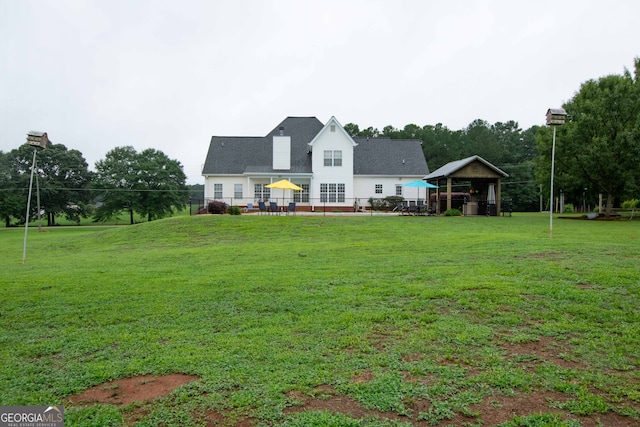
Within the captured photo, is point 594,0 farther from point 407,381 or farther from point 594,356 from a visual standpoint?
point 407,381

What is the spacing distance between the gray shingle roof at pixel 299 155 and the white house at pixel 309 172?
8 cm

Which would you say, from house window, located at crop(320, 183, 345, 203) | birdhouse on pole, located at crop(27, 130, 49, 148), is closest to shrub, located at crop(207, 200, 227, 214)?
house window, located at crop(320, 183, 345, 203)

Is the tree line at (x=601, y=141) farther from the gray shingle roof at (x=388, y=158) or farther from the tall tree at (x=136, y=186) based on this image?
the tall tree at (x=136, y=186)

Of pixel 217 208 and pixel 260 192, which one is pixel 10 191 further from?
pixel 217 208

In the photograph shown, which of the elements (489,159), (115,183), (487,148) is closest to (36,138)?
(115,183)

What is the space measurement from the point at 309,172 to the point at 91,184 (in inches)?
1183

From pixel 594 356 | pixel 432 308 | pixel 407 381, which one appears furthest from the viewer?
pixel 432 308

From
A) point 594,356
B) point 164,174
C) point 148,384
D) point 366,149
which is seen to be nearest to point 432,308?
point 594,356

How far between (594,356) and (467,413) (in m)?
1.78

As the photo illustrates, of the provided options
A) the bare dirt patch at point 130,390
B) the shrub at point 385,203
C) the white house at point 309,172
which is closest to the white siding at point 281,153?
the white house at point 309,172

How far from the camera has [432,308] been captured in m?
5.22

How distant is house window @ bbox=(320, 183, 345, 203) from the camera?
32.5 metres

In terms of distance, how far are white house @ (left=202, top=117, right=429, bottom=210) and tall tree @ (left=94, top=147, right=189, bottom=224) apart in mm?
13011

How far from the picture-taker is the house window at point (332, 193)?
32500 millimetres
